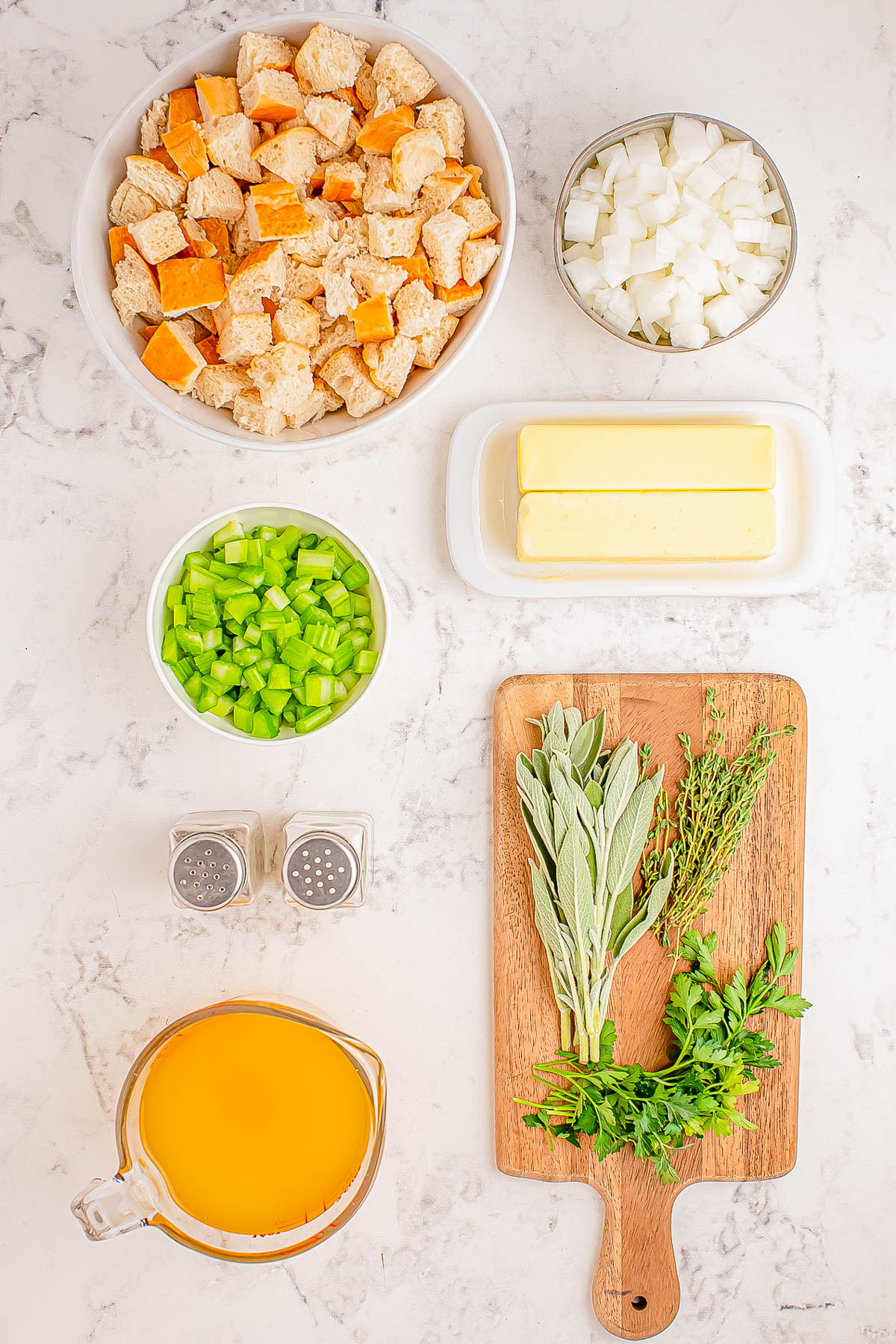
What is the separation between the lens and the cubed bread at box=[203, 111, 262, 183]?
102 centimetres

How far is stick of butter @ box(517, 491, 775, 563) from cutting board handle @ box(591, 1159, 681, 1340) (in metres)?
0.92

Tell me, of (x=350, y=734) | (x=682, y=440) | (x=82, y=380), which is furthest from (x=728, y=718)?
(x=82, y=380)

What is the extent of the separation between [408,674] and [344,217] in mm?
599

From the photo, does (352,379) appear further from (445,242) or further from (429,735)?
(429,735)

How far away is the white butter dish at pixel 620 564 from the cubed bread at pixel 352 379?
0.63 feet

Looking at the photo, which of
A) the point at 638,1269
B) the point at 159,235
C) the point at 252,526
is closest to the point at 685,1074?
the point at 638,1269

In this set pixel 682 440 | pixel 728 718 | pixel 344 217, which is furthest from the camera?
pixel 728 718

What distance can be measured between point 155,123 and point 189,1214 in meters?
1.34

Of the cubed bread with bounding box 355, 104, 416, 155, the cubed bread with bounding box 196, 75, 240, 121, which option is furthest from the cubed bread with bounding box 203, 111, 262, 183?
the cubed bread with bounding box 355, 104, 416, 155

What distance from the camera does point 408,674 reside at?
1.31 metres

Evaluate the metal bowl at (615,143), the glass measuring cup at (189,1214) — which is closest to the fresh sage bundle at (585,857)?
the glass measuring cup at (189,1214)

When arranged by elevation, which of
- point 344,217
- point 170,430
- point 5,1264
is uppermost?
point 344,217

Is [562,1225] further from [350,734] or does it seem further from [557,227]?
[557,227]

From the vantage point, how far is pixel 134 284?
107 cm
